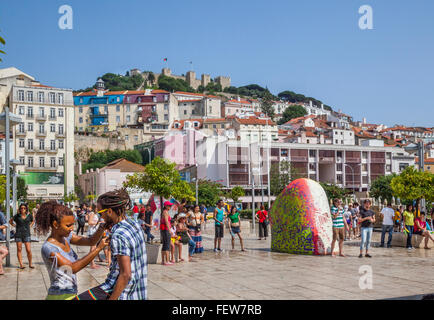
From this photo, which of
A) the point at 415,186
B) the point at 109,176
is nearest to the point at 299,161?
the point at 109,176

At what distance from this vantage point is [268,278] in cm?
975

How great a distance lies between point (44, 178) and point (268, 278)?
2498 inches

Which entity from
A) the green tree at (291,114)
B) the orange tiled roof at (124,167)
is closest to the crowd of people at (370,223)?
the orange tiled roof at (124,167)

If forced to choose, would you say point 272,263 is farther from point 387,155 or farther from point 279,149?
point 387,155

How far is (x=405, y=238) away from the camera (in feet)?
53.4

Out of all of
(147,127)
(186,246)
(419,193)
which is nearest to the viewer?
(186,246)

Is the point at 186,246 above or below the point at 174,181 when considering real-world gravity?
below

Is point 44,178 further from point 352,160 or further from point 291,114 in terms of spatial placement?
point 291,114

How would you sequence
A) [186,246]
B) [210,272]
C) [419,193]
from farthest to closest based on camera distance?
1. [419,193]
2. [186,246]
3. [210,272]

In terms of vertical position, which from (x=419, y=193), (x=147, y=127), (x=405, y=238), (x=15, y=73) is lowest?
(x=405, y=238)

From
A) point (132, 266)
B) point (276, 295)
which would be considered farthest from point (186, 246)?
point (132, 266)

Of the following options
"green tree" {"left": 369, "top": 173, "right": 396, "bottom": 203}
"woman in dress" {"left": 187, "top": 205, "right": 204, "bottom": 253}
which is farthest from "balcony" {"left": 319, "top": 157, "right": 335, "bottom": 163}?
"woman in dress" {"left": 187, "top": 205, "right": 204, "bottom": 253}

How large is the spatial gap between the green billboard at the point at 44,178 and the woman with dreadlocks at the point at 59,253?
65.5m
